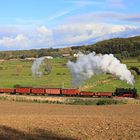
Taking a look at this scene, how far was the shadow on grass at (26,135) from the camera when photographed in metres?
24.7

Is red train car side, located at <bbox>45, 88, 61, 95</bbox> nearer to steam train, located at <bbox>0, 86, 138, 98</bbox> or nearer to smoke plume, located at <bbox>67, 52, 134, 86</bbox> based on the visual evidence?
steam train, located at <bbox>0, 86, 138, 98</bbox>

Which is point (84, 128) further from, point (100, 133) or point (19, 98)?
point (19, 98)

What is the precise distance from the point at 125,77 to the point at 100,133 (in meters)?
64.0

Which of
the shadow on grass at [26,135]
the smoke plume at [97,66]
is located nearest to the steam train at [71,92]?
the smoke plume at [97,66]

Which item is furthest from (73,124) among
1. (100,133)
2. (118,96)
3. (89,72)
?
(89,72)

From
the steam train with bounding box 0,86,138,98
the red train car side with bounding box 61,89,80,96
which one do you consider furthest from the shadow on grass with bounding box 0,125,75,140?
the red train car side with bounding box 61,89,80,96

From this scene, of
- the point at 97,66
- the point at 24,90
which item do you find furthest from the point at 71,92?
the point at 24,90

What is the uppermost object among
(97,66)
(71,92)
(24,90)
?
(97,66)

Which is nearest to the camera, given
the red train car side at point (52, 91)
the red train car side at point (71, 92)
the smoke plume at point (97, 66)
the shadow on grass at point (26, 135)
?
the shadow on grass at point (26, 135)

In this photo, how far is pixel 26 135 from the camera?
25875 mm

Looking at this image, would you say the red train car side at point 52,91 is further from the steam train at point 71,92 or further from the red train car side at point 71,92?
the red train car side at point 71,92

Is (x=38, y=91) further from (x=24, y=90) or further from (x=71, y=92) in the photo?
(x=71, y=92)

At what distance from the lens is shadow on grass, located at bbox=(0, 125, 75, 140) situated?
2467cm

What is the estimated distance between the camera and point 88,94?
274 ft
